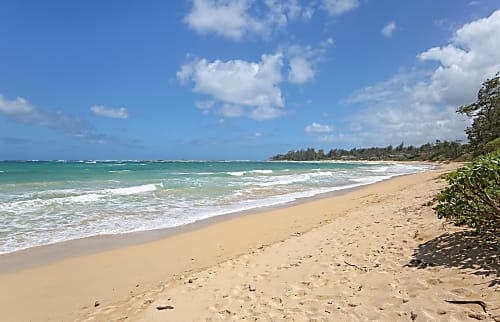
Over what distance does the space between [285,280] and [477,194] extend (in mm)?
2792

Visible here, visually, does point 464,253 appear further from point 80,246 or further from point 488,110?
point 488,110

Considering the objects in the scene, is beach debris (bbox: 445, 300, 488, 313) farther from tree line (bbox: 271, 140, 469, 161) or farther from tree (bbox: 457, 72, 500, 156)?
tree line (bbox: 271, 140, 469, 161)

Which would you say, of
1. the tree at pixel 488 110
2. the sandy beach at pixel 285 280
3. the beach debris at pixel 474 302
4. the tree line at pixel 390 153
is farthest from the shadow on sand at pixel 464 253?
the tree line at pixel 390 153

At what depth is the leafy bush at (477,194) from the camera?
11.6 feet

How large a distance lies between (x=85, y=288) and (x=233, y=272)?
8.36 ft

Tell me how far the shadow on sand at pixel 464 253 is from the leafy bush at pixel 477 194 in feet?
0.74

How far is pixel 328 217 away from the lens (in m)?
10.0

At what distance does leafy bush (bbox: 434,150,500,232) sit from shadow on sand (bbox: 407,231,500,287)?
226 mm

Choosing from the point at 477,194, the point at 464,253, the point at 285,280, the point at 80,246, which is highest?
the point at 477,194

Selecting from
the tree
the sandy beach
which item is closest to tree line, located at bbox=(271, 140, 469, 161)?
the tree

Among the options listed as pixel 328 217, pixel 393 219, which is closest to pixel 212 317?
pixel 393 219

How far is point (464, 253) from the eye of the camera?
13.0 feet

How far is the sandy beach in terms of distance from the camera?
323 cm

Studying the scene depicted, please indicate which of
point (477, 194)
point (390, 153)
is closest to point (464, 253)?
point (477, 194)
